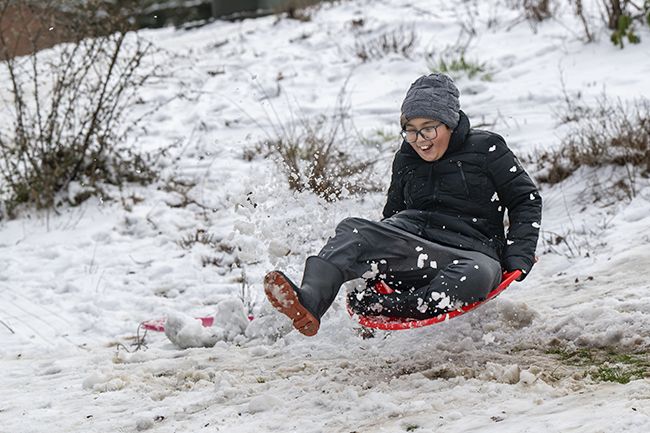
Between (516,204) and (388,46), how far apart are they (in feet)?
19.1

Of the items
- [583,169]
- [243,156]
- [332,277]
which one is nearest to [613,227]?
[583,169]

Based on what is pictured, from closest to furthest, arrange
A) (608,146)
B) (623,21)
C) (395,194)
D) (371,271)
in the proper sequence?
(371,271) → (395,194) → (608,146) → (623,21)

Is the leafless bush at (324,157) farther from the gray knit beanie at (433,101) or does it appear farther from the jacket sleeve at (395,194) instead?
the gray knit beanie at (433,101)

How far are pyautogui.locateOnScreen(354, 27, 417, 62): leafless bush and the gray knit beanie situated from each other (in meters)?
5.27

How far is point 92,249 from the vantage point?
5926 millimetres

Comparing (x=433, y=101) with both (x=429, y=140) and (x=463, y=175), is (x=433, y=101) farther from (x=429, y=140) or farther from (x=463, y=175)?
(x=463, y=175)

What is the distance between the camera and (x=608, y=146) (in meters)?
5.64

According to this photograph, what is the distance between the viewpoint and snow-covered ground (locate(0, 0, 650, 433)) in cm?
304

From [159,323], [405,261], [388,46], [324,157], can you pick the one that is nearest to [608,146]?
[324,157]

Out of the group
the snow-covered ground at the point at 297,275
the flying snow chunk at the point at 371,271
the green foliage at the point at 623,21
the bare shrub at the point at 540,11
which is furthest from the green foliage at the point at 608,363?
the bare shrub at the point at 540,11

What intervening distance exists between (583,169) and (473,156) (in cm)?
216

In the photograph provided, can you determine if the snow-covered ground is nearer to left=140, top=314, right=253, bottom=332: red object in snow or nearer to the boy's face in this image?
left=140, top=314, right=253, bottom=332: red object in snow

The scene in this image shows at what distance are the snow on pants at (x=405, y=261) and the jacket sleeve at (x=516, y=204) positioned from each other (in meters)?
0.10

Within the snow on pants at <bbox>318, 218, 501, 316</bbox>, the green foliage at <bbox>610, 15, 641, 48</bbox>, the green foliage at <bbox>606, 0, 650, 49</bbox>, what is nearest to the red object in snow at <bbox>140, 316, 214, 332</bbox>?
the snow on pants at <bbox>318, 218, 501, 316</bbox>
